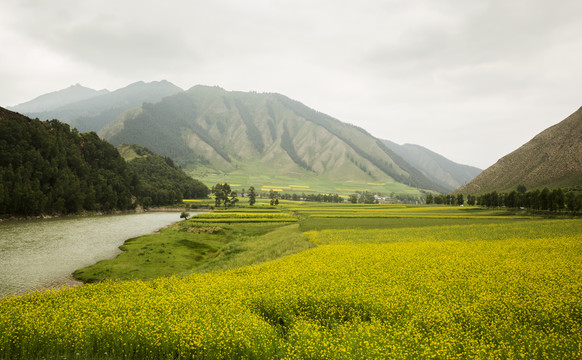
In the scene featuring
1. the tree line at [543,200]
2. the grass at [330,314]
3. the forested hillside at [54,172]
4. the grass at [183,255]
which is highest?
the forested hillside at [54,172]

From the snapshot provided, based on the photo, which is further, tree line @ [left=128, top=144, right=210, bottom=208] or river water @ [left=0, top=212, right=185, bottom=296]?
tree line @ [left=128, top=144, right=210, bottom=208]

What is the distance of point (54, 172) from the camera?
10181 cm

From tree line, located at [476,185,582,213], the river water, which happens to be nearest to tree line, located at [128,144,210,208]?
the river water

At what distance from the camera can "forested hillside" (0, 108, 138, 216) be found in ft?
282

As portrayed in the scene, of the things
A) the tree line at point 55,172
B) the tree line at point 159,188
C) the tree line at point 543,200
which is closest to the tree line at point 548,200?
the tree line at point 543,200

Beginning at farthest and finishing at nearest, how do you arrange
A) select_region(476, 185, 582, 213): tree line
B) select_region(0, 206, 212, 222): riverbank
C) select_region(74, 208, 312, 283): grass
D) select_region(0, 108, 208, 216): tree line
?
select_region(0, 108, 208, 216): tree line → select_region(0, 206, 212, 222): riverbank → select_region(476, 185, 582, 213): tree line → select_region(74, 208, 312, 283): grass

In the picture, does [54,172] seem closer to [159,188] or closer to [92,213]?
[92,213]

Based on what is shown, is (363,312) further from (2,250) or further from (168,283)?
(2,250)

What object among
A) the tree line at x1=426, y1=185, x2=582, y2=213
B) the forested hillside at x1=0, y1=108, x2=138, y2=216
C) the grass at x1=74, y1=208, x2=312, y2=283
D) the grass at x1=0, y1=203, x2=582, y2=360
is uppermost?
the forested hillside at x1=0, y1=108, x2=138, y2=216

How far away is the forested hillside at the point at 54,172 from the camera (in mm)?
85812

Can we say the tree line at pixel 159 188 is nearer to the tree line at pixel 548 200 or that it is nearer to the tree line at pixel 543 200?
the tree line at pixel 543 200

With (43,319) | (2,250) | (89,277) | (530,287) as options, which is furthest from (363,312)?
(2,250)

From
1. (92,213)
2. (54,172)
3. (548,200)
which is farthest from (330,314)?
(92,213)

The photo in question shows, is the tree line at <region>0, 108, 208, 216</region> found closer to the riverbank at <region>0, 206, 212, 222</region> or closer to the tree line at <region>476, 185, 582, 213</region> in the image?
the riverbank at <region>0, 206, 212, 222</region>
